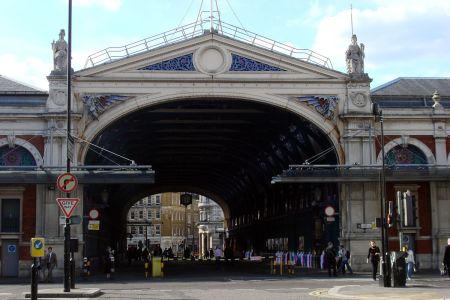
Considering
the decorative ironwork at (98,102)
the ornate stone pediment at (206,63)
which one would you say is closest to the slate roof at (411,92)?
the ornate stone pediment at (206,63)

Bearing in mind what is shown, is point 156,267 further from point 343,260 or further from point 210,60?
point 210,60

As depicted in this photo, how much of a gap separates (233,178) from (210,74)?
112 ft

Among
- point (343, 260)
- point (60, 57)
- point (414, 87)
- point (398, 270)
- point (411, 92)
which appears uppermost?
point (60, 57)

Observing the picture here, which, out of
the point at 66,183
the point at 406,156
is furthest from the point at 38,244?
the point at 406,156

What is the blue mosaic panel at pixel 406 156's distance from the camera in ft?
140

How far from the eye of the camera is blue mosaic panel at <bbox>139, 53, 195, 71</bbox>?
4106cm

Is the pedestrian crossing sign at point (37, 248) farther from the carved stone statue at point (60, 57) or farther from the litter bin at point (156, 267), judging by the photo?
the carved stone statue at point (60, 57)

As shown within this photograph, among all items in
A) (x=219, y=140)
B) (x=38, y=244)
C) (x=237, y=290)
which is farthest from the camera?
(x=219, y=140)

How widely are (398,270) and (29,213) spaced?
20941mm

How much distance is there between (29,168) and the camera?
39.4 m

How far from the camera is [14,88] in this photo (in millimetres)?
43406

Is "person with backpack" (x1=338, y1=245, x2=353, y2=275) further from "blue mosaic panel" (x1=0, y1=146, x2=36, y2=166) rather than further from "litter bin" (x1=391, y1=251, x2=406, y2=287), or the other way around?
"blue mosaic panel" (x1=0, y1=146, x2=36, y2=166)

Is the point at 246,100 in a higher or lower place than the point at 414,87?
lower

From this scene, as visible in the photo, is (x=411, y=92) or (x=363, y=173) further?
(x=411, y=92)
